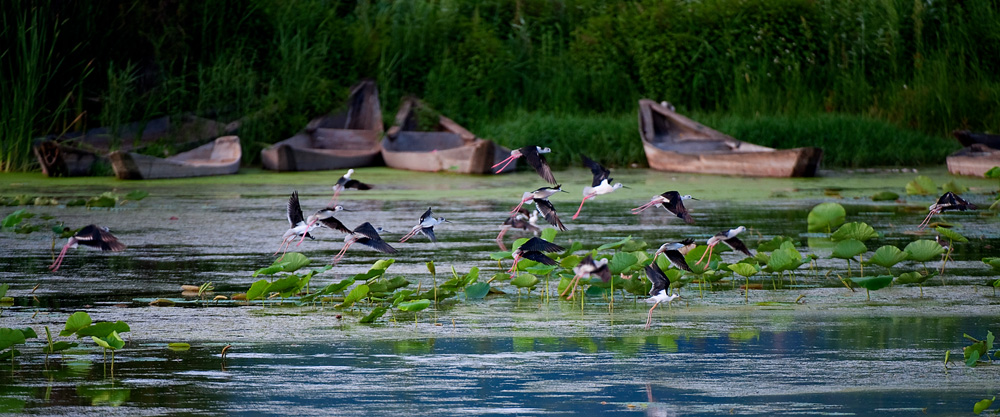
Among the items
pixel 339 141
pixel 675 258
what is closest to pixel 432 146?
pixel 339 141

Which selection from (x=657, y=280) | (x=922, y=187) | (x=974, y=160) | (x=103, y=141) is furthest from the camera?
(x=103, y=141)

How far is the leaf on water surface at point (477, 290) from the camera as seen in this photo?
4.84m

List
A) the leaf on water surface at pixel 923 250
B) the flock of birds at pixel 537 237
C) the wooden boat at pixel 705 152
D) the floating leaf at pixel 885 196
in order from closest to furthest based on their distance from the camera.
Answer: the flock of birds at pixel 537 237
the leaf on water surface at pixel 923 250
the floating leaf at pixel 885 196
the wooden boat at pixel 705 152

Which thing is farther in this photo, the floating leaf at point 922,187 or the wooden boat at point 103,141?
the wooden boat at point 103,141

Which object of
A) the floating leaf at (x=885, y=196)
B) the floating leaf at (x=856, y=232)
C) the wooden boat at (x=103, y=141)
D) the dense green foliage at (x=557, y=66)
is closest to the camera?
the floating leaf at (x=856, y=232)

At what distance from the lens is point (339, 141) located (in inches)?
589

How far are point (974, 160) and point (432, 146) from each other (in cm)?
609

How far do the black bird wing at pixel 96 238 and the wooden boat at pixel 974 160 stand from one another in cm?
850

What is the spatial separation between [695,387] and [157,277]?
120 inches

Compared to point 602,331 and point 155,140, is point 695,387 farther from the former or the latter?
point 155,140

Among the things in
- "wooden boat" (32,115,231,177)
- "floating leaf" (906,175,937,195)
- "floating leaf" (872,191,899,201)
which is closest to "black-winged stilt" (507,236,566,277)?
"floating leaf" (906,175,937,195)

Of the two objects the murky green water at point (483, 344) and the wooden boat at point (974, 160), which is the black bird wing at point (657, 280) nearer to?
the murky green water at point (483, 344)

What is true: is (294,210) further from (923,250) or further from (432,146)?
(432,146)

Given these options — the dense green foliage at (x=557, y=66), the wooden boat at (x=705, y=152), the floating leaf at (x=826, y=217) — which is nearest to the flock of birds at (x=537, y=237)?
the floating leaf at (x=826, y=217)
